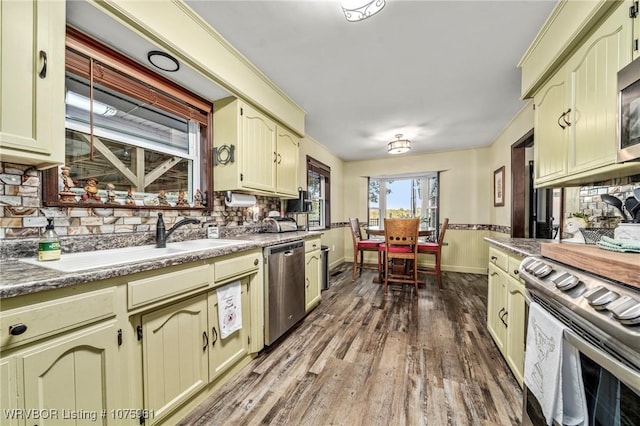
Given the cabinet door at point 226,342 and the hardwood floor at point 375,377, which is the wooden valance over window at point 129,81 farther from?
the hardwood floor at point 375,377

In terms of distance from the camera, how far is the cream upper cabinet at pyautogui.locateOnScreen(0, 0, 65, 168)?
0.89 meters

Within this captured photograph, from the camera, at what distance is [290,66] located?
79.7 inches

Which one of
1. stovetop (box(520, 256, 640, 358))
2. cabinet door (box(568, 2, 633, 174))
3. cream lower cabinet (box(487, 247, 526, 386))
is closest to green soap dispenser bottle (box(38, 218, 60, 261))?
stovetop (box(520, 256, 640, 358))

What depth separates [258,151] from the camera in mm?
2264

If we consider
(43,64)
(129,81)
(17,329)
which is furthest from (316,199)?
(17,329)

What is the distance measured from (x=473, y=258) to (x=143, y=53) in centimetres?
522

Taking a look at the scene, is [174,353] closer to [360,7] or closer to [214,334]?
[214,334]

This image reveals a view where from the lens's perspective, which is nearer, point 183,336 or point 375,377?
point 183,336

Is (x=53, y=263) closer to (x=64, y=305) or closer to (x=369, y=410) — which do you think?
(x=64, y=305)

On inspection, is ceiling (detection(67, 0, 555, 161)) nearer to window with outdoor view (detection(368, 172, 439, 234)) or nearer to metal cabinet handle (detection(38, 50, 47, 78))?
metal cabinet handle (detection(38, 50, 47, 78))

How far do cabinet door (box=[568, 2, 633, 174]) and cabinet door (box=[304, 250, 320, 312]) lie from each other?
210 centimetres

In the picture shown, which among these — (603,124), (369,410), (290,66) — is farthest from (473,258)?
(290,66)

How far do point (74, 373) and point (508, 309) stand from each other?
90.1 inches

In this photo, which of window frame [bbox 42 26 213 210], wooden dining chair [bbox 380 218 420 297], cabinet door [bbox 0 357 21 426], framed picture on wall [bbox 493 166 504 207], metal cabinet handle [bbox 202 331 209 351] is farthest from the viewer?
framed picture on wall [bbox 493 166 504 207]
